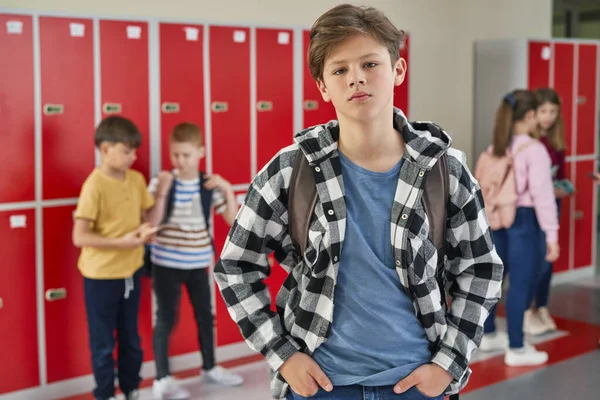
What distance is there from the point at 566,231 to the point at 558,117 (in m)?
1.85

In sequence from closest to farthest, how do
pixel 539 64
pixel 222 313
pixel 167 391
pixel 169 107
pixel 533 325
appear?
pixel 167 391 < pixel 169 107 < pixel 222 313 < pixel 533 325 < pixel 539 64

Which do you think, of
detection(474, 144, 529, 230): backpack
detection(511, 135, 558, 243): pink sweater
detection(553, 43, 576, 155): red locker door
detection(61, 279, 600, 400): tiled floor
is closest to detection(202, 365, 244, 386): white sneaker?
detection(61, 279, 600, 400): tiled floor

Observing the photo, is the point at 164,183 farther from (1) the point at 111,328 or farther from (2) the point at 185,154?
(1) the point at 111,328

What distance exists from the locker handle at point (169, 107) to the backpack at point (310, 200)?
8.11 feet

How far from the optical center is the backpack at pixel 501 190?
390cm

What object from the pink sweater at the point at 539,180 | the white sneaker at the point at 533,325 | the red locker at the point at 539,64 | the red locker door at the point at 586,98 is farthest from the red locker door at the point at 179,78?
the red locker door at the point at 586,98

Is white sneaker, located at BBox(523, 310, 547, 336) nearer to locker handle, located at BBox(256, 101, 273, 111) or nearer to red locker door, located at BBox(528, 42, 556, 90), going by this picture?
red locker door, located at BBox(528, 42, 556, 90)

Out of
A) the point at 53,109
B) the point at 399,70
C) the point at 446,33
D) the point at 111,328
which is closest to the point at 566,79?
the point at 446,33

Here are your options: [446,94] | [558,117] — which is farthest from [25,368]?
[446,94]

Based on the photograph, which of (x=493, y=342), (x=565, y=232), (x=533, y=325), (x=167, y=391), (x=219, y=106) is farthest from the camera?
(x=565, y=232)

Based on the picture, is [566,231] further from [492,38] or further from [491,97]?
[492,38]

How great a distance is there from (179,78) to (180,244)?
886 millimetres

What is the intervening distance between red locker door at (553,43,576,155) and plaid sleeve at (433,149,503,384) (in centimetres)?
466

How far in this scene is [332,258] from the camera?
1.40m
